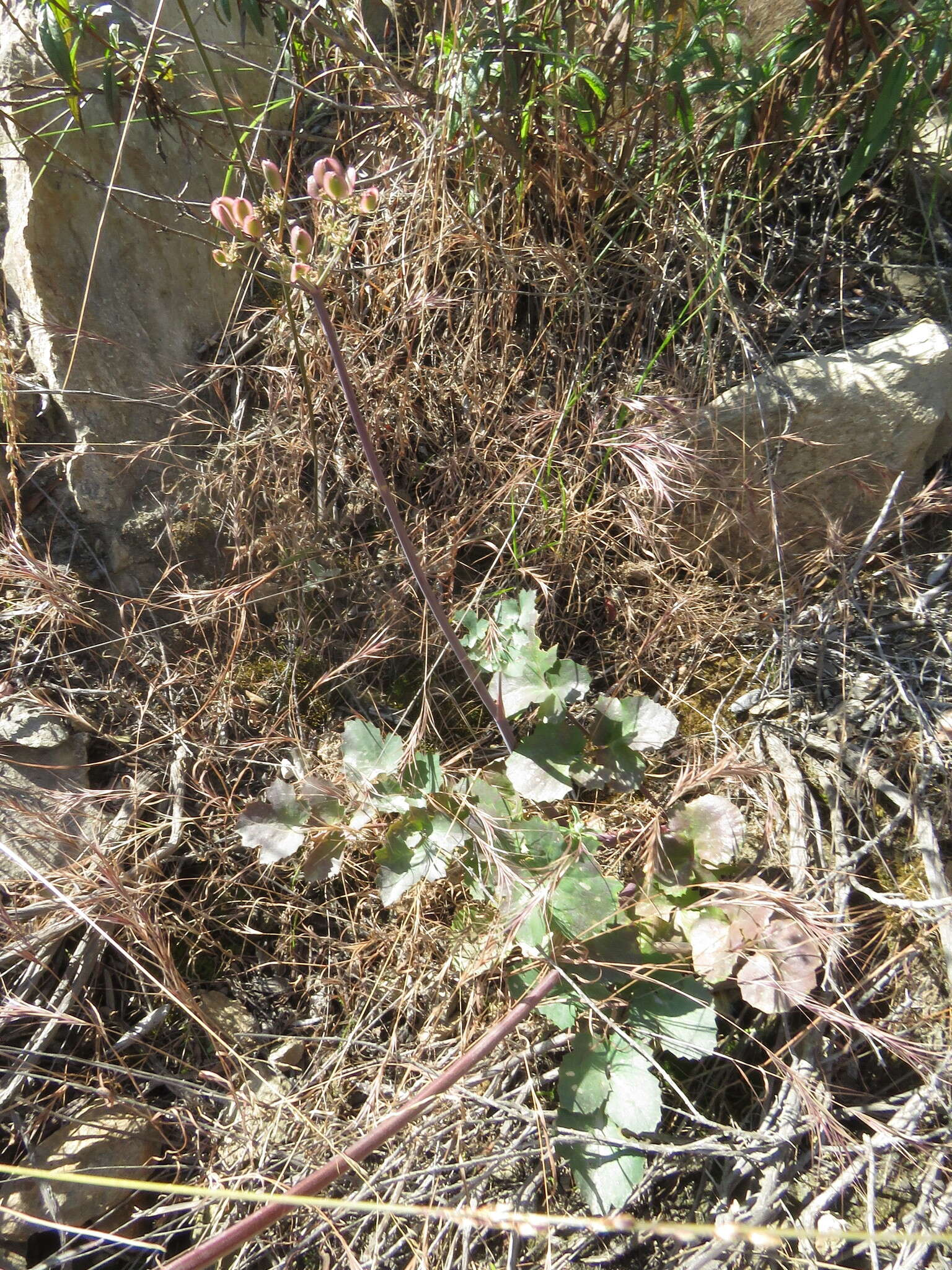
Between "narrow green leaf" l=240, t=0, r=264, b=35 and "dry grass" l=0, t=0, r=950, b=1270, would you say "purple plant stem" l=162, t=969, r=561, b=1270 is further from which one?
"narrow green leaf" l=240, t=0, r=264, b=35

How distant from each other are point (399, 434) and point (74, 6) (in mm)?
1183

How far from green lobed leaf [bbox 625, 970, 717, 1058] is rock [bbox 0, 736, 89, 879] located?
1.17 metres

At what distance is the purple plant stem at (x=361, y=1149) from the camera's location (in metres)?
1.10

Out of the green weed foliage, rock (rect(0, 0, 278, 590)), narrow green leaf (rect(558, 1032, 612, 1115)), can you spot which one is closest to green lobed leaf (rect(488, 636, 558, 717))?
the green weed foliage

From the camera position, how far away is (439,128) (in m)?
1.83

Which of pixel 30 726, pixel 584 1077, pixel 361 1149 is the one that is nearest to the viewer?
pixel 361 1149

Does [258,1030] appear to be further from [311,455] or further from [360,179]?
[360,179]

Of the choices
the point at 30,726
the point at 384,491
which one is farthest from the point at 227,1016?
the point at 384,491

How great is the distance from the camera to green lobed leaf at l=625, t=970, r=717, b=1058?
1.37 metres

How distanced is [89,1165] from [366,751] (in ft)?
3.01

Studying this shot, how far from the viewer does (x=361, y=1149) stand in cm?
126

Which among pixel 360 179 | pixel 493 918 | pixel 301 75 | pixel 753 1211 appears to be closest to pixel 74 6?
pixel 301 75

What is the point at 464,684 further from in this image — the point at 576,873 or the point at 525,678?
the point at 576,873

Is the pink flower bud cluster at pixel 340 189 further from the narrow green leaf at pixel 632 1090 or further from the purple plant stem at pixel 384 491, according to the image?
the narrow green leaf at pixel 632 1090
